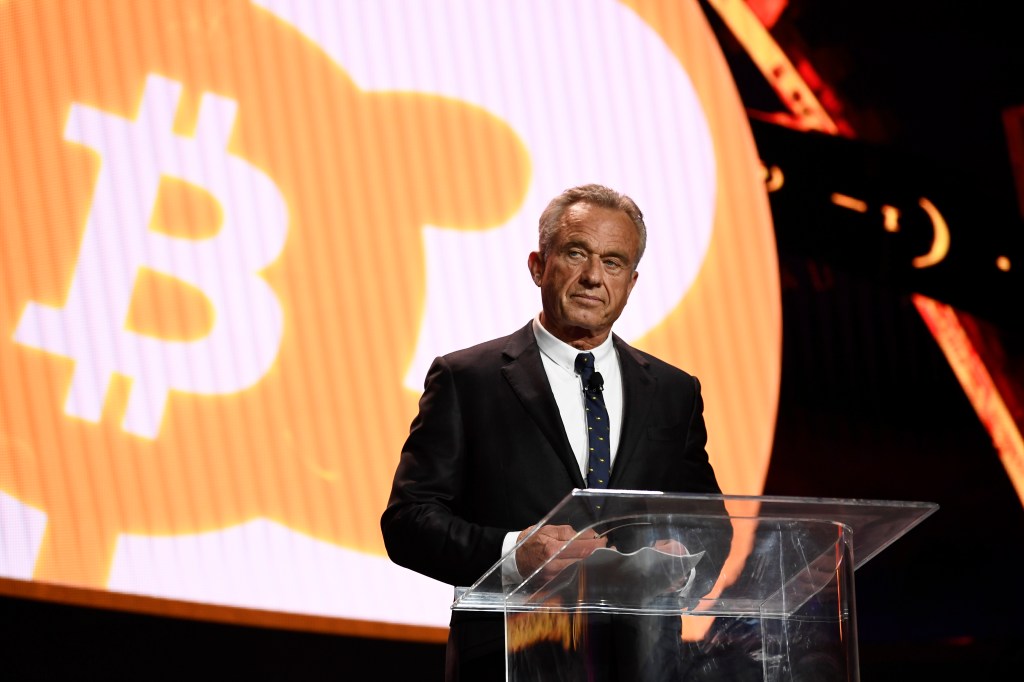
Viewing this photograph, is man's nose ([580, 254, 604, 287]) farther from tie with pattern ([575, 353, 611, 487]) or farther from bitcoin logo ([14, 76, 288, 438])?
bitcoin logo ([14, 76, 288, 438])

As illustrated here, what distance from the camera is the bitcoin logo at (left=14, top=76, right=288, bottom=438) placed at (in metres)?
2.84

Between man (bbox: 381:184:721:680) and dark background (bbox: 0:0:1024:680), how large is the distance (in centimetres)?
157

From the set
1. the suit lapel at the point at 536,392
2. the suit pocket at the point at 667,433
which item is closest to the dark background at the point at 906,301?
the suit pocket at the point at 667,433

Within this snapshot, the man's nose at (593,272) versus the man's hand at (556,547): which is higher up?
the man's nose at (593,272)

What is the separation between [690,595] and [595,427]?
48 centimetres

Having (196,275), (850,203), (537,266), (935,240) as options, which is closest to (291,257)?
(196,275)

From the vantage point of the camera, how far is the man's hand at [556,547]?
1.19 metres

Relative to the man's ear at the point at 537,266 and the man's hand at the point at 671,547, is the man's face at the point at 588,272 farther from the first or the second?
the man's hand at the point at 671,547

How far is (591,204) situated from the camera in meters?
1.78

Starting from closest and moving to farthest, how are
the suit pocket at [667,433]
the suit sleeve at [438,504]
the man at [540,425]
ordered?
the suit sleeve at [438,504] < the man at [540,425] < the suit pocket at [667,433]

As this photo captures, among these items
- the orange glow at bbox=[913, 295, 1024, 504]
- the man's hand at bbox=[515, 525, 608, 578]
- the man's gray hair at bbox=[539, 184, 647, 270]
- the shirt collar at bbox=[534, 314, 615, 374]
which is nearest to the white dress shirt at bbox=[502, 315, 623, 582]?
the shirt collar at bbox=[534, 314, 615, 374]

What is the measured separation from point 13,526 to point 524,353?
1579 mm

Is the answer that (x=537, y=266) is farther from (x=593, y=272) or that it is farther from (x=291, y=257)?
(x=291, y=257)

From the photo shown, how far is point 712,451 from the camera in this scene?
10.2 feet
